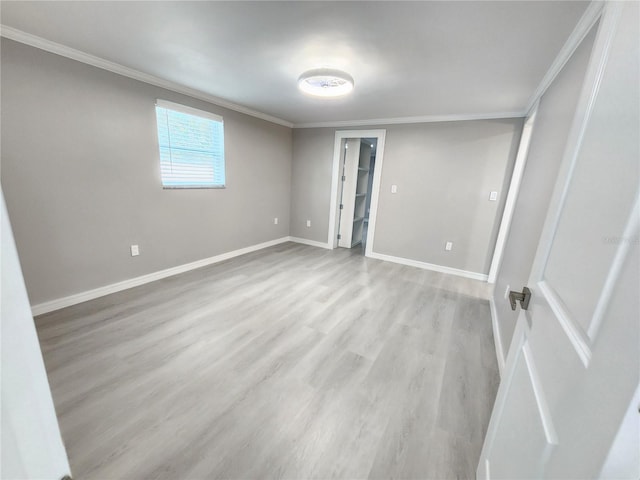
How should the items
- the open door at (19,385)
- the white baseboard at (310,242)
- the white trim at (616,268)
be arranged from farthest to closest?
1. the white baseboard at (310,242)
2. the white trim at (616,268)
3. the open door at (19,385)

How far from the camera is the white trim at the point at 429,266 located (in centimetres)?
373

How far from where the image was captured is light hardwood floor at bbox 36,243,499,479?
1284 mm

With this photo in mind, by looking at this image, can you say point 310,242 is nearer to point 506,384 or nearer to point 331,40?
point 331,40

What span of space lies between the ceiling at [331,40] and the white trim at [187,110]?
272 millimetres

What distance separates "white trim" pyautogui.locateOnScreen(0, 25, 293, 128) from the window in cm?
17

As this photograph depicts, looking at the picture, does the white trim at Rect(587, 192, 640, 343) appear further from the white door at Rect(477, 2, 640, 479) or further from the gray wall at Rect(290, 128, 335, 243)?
the gray wall at Rect(290, 128, 335, 243)

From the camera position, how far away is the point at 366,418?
1.51 meters

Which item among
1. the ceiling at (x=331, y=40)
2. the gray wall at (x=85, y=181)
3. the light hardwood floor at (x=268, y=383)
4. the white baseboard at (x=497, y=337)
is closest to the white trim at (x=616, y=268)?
the light hardwood floor at (x=268, y=383)

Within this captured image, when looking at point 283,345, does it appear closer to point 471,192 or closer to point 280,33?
point 280,33

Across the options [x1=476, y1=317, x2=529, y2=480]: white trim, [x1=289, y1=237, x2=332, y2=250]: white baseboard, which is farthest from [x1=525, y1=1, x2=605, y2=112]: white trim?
[x1=289, y1=237, x2=332, y2=250]: white baseboard

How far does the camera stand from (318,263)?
408 cm

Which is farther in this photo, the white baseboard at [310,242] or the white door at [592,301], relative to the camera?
the white baseboard at [310,242]

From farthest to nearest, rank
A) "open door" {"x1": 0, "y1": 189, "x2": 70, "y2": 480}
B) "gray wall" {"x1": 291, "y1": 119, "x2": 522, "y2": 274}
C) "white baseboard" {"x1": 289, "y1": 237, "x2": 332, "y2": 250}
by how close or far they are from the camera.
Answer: "white baseboard" {"x1": 289, "y1": 237, "x2": 332, "y2": 250} → "gray wall" {"x1": 291, "y1": 119, "x2": 522, "y2": 274} → "open door" {"x1": 0, "y1": 189, "x2": 70, "y2": 480}

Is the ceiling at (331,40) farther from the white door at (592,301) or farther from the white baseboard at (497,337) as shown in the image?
the white baseboard at (497,337)
